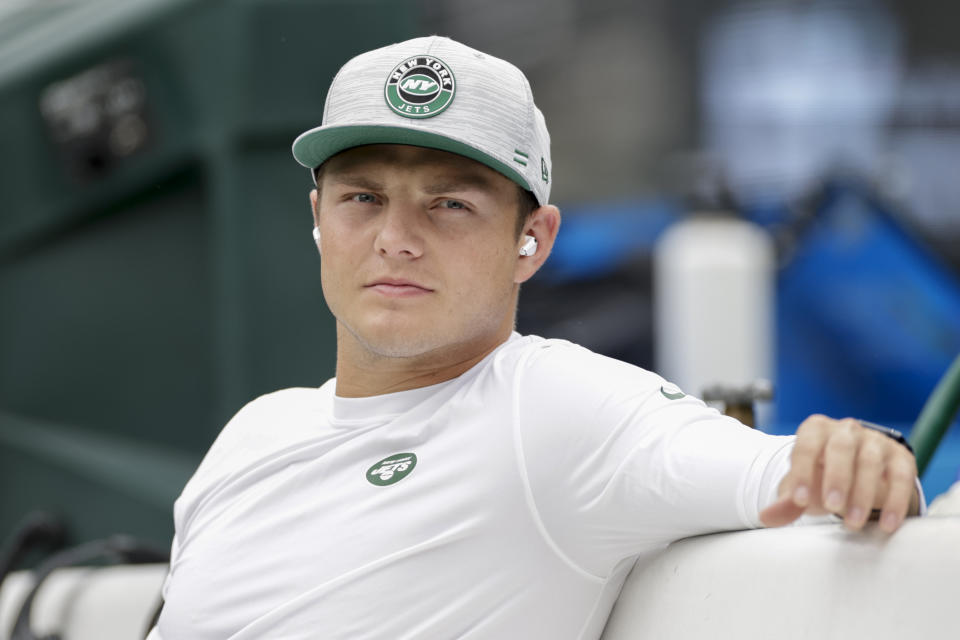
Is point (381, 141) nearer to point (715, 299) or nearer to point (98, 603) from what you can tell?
point (98, 603)

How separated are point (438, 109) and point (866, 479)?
52 centimetres

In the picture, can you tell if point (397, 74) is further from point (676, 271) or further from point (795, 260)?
point (795, 260)

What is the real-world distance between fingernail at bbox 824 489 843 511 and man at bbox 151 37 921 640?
0.09 m

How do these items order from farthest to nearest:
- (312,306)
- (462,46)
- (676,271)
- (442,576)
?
(676,271) < (312,306) < (462,46) < (442,576)

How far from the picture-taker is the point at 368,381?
1286 millimetres

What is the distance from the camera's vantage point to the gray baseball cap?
116cm

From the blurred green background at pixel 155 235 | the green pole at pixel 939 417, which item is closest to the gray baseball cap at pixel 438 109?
the green pole at pixel 939 417

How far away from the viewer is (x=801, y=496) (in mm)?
886

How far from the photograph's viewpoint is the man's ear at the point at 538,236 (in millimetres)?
1270

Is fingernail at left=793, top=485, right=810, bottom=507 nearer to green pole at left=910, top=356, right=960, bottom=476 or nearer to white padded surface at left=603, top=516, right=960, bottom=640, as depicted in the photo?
white padded surface at left=603, top=516, right=960, bottom=640

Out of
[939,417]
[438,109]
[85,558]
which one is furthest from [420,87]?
[85,558]

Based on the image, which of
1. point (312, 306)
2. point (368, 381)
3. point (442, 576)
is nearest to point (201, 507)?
point (368, 381)

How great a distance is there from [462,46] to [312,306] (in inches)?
85.0

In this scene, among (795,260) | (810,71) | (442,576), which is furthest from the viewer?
(810,71)
